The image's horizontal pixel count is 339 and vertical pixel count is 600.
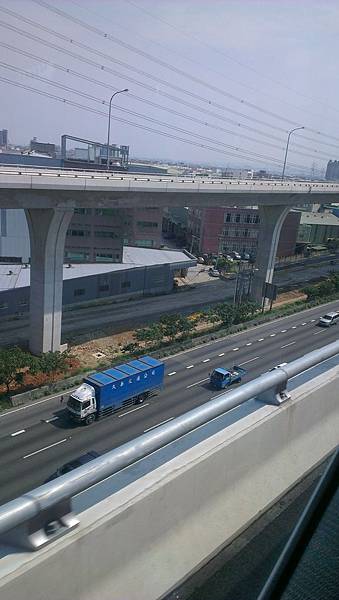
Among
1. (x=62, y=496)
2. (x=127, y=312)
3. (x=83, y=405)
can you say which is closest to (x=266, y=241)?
(x=127, y=312)

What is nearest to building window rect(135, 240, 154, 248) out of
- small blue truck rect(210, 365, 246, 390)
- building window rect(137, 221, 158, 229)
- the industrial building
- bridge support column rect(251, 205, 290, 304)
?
building window rect(137, 221, 158, 229)

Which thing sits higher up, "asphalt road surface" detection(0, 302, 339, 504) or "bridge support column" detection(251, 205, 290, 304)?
"bridge support column" detection(251, 205, 290, 304)

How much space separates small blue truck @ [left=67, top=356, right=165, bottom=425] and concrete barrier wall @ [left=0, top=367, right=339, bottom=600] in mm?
7677

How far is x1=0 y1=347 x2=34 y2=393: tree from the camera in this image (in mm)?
10469

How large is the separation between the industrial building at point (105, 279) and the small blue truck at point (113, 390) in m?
7.08

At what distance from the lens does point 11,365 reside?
10500 millimetres

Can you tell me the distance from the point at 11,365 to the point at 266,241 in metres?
12.8

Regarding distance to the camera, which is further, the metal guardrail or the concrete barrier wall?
the concrete barrier wall

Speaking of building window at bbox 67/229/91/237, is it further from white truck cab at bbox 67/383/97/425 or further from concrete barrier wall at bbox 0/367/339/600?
concrete barrier wall at bbox 0/367/339/600

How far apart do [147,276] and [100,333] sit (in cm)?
582

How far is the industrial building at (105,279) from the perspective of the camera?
1631 centimetres

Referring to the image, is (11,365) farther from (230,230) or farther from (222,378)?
(230,230)

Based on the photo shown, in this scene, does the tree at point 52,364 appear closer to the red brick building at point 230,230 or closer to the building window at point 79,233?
the building window at point 79,233

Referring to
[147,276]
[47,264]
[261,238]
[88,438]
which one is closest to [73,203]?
[47,264]
